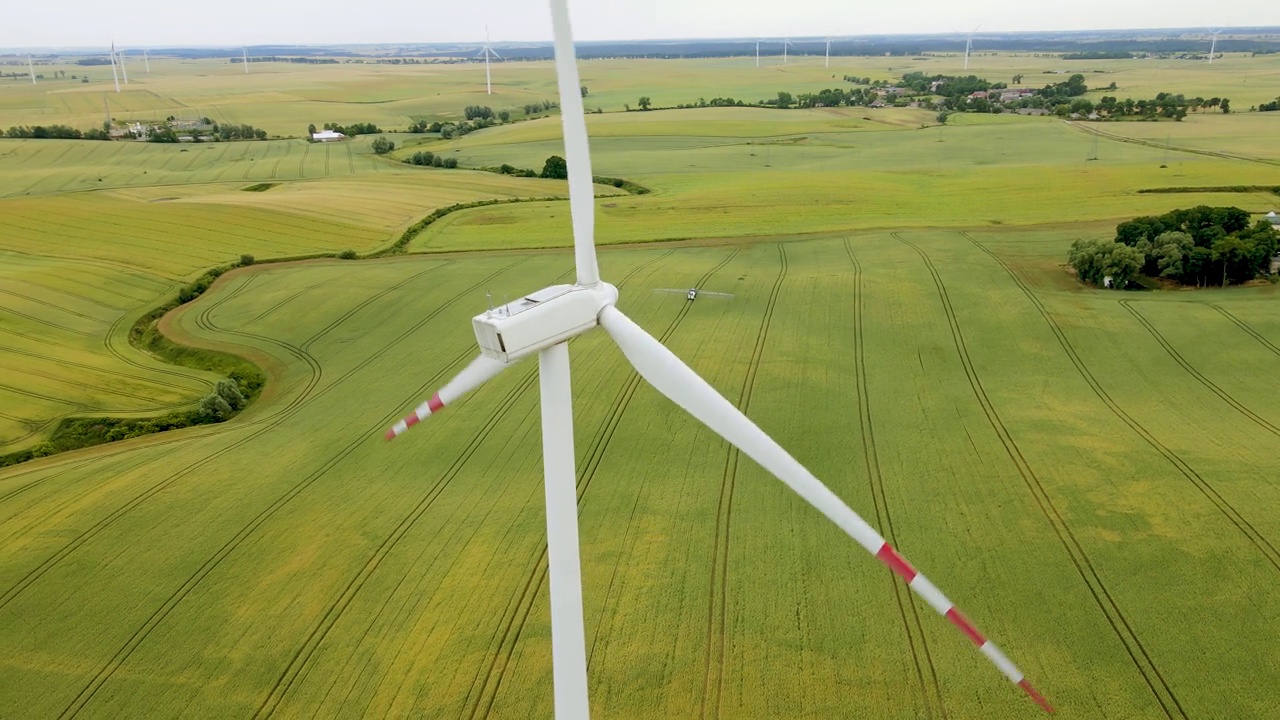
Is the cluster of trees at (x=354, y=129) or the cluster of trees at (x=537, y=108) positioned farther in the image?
the cluster of trees at (x=537, y=108)

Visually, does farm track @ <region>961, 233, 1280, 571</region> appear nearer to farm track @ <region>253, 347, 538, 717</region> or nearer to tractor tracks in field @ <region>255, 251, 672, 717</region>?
tractor tracks in field @ <region>255, 251, 672, 717</region>

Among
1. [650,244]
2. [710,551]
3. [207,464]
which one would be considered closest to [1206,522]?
[710,551]

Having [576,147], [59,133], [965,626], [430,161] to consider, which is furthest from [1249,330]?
[59,133]

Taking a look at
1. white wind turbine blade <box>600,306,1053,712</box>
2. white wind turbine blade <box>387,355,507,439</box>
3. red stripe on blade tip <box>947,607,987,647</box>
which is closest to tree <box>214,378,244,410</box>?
white wind turbine blade <box>387,355,507,439</box>

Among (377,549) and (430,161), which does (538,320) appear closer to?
(377,549)

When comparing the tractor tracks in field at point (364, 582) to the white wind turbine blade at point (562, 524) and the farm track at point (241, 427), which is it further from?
the white wind turbine blade at point (562, 524)

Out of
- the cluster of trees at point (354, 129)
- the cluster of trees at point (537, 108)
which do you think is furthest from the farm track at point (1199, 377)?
the cluster of trees at point (537, 108)
